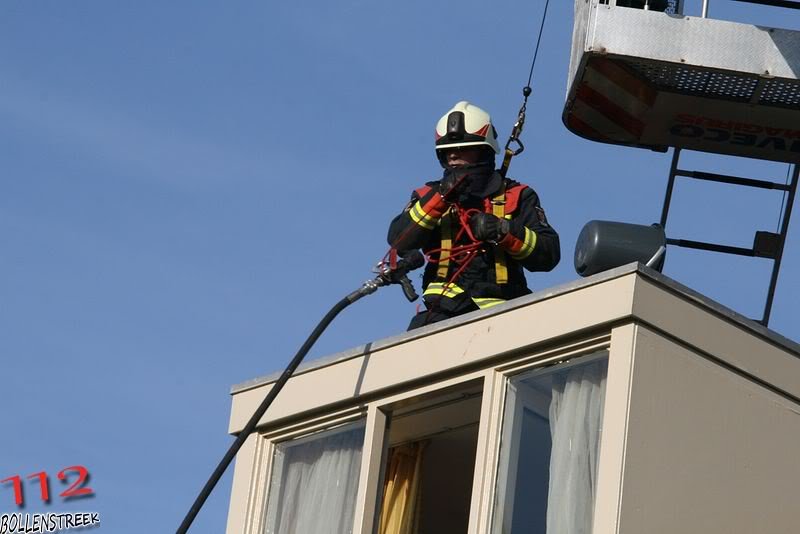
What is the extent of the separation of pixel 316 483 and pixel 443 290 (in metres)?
1.31

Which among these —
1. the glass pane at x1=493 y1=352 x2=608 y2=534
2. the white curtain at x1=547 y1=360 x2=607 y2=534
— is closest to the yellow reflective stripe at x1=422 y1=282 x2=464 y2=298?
the glass pane at x1=493 y1=352 x2=608 y2=534

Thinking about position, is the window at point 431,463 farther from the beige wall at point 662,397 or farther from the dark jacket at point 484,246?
the dark jacket at point 484,246

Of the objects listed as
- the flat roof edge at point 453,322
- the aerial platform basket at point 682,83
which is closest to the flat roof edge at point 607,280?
the flat roof edge at point 453,322

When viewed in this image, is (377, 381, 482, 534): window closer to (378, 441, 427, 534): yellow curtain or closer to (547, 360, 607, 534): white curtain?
(378, 441, 427, 534): yellow curtain

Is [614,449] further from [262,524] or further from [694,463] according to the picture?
[262,524]

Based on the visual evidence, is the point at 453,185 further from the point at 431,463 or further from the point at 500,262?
the point at 431,463

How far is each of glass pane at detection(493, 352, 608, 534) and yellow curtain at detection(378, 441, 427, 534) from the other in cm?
134

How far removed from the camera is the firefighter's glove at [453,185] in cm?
1117

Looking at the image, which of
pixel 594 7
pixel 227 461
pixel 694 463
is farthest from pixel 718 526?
pixel 594 7

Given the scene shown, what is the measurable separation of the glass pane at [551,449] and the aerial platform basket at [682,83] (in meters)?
3.16

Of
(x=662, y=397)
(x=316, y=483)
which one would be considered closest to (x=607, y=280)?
(x=662, y=397)

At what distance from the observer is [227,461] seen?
1038 centimetres

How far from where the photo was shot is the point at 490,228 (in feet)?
35.8

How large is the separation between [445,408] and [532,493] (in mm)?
1119
